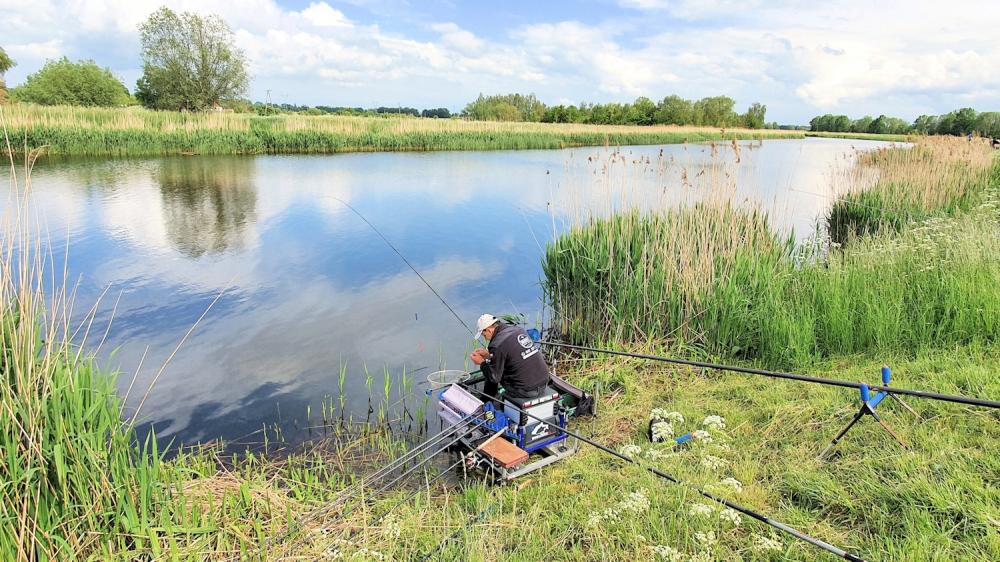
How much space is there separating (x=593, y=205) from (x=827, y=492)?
4.84m

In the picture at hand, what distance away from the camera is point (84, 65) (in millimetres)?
54312

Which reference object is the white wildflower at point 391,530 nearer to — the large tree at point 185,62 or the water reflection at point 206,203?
the water reflection at point 206,203

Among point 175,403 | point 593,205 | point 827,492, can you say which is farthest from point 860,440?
point 175,403

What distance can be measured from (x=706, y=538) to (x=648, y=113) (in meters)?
68.4

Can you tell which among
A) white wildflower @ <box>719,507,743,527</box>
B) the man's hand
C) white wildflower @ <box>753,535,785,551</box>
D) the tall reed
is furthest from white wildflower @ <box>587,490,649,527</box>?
the tall reed

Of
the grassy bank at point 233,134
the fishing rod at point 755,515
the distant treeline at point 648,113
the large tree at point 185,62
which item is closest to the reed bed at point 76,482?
the fishing rod at point 755,515

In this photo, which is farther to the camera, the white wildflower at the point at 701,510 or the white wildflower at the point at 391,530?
the white wildflower at the point at 391,530

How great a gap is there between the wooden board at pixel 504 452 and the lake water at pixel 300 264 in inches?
83.1

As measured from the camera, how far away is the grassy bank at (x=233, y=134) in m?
23.9

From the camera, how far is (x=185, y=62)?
37.0 meters

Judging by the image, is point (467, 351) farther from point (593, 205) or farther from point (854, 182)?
point (854, 182)

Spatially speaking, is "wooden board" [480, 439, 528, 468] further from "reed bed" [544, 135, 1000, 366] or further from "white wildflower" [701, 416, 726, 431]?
"reed bed" [544, 135, 1000, 366]

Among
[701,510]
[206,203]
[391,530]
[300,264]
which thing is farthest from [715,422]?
[206,203]

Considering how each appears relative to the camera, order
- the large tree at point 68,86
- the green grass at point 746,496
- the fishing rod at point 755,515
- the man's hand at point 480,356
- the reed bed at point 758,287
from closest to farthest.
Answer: the fishing rod at point 755,515 → the green grass at point 746,496 → the man's hand at point 480,356 → the reed bed at point 758,287 → the large tree at point 68,86
